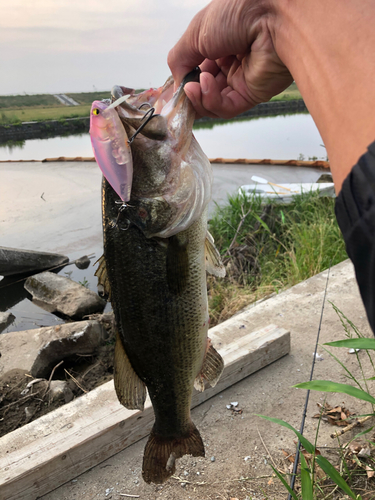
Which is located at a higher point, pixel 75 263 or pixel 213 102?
pixel 213 102

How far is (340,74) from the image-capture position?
0.73 m

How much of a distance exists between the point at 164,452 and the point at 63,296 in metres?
5.16

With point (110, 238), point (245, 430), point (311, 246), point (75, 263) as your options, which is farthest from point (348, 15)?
point (75, 263)

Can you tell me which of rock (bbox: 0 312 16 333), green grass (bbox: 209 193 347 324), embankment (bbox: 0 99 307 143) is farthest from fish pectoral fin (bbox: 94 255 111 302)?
embankment (bbox: 0 99 307 143)

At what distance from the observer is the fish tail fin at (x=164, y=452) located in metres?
1.71

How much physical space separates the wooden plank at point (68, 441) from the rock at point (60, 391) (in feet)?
3.08

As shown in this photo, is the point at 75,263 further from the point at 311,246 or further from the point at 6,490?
the point at 6,490

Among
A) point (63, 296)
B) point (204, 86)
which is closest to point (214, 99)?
point (204, 86)

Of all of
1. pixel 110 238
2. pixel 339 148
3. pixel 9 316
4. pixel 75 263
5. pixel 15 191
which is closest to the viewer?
pixel 339 148

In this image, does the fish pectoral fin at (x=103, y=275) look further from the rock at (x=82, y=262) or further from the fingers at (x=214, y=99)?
the rock at (x=82, y=262)

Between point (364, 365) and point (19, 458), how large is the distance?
2.68 metres

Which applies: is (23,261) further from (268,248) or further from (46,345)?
(268,248)

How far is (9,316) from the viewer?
21.4 ft

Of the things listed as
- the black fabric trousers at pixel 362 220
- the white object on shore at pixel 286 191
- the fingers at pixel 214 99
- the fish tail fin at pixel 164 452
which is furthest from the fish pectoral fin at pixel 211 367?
the white object on shore at pixel 286 191
